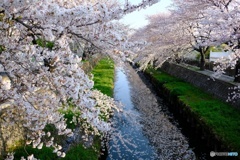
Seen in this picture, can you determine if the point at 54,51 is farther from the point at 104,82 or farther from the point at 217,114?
the point at 104,82

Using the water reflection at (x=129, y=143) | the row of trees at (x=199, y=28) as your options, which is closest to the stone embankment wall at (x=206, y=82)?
the row of trees at (x=199, y=28)

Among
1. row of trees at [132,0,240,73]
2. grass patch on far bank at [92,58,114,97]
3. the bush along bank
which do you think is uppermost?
row of trees at [132,0,240,73]

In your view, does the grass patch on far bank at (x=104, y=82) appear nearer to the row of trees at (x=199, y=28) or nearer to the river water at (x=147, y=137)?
the river water at (x=147, y=137)

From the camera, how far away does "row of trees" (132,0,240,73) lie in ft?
29.6

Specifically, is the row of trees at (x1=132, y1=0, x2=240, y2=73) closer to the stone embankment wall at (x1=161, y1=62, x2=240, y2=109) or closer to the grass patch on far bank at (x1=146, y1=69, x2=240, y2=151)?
the stone embankment wall at (x1=161, y1=62, x2=240, y2=109)

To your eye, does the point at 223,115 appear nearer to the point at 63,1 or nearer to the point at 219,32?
the point at 219,32

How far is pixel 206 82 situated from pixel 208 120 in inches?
270

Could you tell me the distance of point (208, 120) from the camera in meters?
10.5

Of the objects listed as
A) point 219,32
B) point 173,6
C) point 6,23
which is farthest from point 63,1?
point 173,6

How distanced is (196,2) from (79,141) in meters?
10.3

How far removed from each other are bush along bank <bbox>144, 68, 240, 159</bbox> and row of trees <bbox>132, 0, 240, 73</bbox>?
5.96 feet

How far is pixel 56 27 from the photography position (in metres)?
3.10

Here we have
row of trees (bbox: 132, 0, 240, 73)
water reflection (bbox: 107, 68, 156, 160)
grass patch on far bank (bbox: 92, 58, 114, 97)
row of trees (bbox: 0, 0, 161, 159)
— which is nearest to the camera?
row of trees (bbox: 0, 0, 161, 159)

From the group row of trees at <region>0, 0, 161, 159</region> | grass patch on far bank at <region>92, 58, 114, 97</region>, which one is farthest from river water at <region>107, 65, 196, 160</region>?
row of trees at <region>0, 0, 161, 159</region>
